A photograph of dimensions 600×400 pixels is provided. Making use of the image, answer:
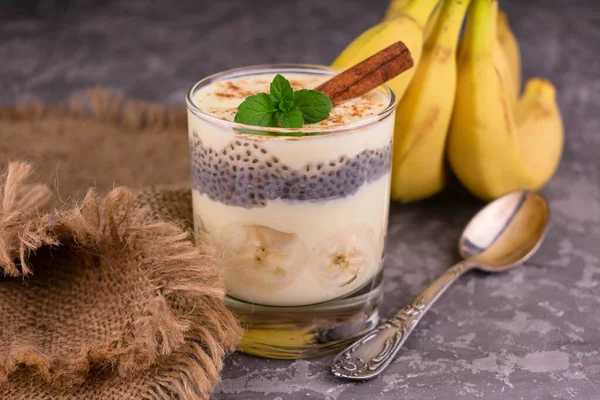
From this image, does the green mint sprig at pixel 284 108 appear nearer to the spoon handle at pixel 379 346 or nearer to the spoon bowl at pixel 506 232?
the spoon handle at pixel 379 346

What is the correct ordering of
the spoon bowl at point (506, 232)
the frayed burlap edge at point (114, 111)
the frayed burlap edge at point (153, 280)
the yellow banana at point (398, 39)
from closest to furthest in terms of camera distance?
the frayed burlap edge at point (153, 280) < the yellow banana at point (398, 39) < the spoon bowl at point (506, 232) < the frayed burlap edge at point (114, 111)

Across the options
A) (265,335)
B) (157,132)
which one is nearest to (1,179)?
(265,335)

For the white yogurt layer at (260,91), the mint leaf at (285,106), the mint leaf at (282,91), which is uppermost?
the mint leaf at (282,91)

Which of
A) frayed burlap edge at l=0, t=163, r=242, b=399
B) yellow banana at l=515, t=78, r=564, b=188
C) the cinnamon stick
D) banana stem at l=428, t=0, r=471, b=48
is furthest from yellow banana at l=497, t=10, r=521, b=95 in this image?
frayed burlap edge at l=0, t=163, r=242, b=399

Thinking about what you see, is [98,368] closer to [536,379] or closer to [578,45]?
[536,379]

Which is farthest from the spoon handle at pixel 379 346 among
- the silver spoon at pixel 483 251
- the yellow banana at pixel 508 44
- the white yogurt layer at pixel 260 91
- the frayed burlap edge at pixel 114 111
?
the frayed burlap edge at pixel 114 111

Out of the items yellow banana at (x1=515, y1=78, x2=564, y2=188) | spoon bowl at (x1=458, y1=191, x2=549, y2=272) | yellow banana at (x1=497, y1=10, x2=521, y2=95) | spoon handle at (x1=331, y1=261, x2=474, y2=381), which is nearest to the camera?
spoon handle at (x1=331, y1=261, x2=474, y2=381)

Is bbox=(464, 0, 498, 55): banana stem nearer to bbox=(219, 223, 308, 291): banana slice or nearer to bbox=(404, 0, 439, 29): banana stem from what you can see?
bbox=(404, 0, 439, 29): banana stem
